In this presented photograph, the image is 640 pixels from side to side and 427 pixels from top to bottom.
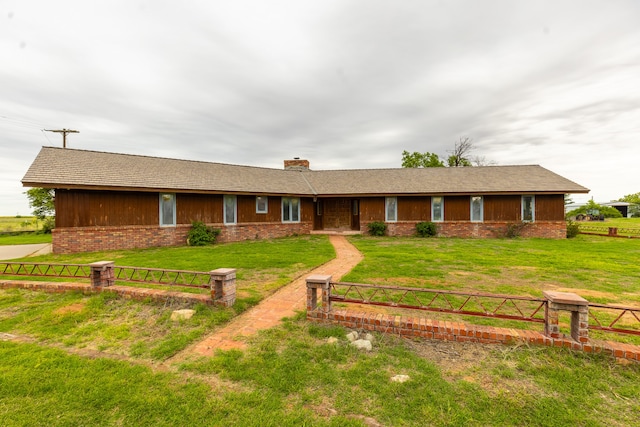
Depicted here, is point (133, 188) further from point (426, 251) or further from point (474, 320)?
point (474, 320)

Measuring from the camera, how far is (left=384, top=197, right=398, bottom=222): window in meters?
18.9

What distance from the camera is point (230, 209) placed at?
1672 cm

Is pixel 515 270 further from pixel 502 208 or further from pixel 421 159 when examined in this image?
pixel 421 159

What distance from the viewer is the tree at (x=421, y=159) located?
3672cm

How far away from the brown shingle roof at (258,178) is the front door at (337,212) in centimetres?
164

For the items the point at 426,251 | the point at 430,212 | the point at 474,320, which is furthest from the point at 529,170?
the point at 474,320

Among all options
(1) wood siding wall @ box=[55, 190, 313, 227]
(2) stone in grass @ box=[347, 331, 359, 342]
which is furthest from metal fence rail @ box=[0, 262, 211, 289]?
(1) wood siding wall @ box=[55, 190, 313, 227]

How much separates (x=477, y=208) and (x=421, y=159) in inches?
801

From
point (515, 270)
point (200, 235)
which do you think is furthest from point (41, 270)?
point (515, 270)

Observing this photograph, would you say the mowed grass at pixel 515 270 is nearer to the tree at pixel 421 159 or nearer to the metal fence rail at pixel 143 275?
the metal fence rail at pixel 143 275

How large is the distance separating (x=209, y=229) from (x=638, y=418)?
15400 mm

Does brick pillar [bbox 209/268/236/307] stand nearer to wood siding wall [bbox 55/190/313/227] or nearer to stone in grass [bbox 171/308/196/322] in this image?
stone in grass [bbox 171/308/196/322]

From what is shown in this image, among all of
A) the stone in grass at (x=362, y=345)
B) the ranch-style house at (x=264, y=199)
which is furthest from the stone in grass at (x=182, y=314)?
the ranch-style house at (x=264, y=199)

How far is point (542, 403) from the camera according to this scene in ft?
9.30
